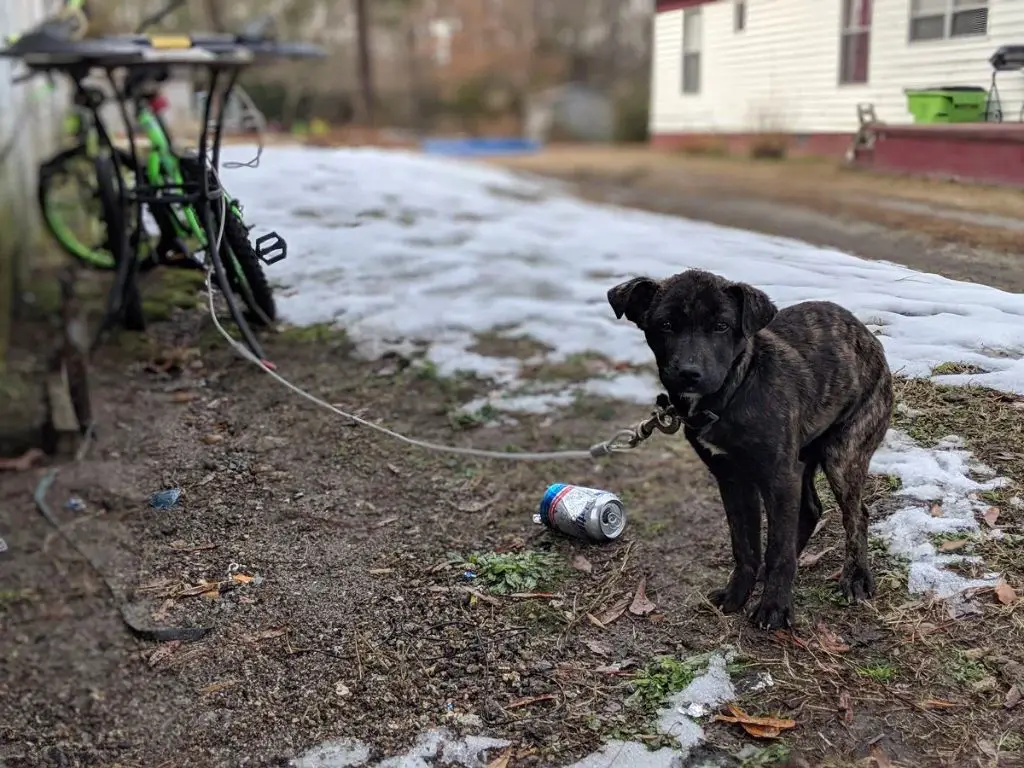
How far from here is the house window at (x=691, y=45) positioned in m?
4.59

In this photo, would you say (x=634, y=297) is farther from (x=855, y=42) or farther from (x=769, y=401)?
(x=855, y=42)

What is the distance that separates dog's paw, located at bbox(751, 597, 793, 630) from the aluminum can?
0.81 metres

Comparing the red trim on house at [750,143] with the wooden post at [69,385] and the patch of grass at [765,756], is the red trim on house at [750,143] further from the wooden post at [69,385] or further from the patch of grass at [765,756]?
the wooden post at [69,385]

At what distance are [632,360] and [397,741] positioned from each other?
3.31m

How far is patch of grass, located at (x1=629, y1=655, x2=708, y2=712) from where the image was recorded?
8.90ft

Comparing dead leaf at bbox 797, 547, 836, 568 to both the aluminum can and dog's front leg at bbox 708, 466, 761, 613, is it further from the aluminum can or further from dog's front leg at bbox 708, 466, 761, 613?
the aluminum can

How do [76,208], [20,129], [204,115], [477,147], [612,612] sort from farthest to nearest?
[477,147], [20,129], [76,208], [204,115], [612,612]

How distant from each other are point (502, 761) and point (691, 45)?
3.66 metres

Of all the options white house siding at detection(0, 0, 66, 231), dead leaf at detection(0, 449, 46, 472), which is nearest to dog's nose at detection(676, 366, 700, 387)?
dead leaf at detection(0, 449, 46, 472)

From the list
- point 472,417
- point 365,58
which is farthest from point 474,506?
point 365,58

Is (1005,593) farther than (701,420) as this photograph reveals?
Yes

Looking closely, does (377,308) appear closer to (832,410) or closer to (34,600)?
(34,600)

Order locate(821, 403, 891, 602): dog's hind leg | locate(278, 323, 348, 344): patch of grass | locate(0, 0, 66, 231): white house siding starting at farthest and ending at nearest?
locate(0, 0, 66, 231): white house siding → locate(278, 323, 348, 344): patch of grass → locate(821, 403, 891, 602): dog's hind leg

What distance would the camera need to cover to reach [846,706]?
101 inches
